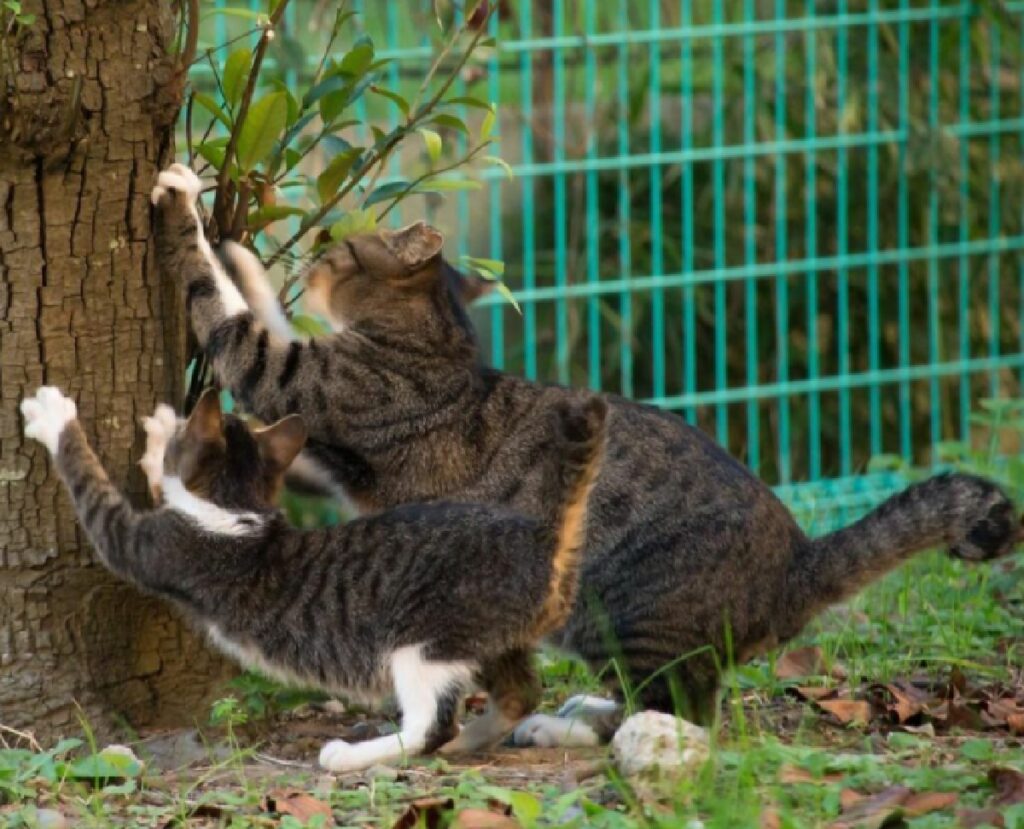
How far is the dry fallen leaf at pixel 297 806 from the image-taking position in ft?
11.6

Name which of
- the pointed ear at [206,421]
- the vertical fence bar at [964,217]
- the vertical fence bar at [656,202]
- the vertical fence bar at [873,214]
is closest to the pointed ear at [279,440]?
the pointed ear at [206,421]

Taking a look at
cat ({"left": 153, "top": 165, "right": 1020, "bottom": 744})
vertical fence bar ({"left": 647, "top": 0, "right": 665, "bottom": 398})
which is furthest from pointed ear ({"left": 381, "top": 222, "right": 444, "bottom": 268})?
vertical fence bar ({"left": 647, "top": 0, "right": 665, "bottom": 398})

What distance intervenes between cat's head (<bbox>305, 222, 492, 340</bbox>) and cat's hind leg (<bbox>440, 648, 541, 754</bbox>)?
3.42 ft

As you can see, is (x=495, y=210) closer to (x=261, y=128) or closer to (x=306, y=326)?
(x=306, y=326)

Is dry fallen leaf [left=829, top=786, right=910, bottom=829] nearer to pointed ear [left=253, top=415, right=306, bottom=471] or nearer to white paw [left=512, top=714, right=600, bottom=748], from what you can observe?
white paw [left=512, top=714, right=600, bottom=748]

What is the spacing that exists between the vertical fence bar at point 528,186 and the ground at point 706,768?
7.32 feet

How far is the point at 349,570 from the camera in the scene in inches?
165

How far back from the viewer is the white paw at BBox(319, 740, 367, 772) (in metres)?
4.02

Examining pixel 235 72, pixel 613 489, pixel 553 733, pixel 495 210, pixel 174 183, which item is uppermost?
pixel 235 72

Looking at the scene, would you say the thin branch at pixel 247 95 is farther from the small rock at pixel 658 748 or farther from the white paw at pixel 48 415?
the small rock at pixel 658 748

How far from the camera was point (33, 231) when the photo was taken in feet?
13.4

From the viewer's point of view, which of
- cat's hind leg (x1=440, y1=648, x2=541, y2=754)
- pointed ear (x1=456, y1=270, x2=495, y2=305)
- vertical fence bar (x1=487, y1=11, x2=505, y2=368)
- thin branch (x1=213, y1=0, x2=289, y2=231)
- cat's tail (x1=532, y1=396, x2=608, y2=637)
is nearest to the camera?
cat's tail (x1=532, y1=396, x2=608, y2=637)

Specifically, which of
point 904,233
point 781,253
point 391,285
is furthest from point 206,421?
point 904,233

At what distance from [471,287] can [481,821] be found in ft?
7.26
